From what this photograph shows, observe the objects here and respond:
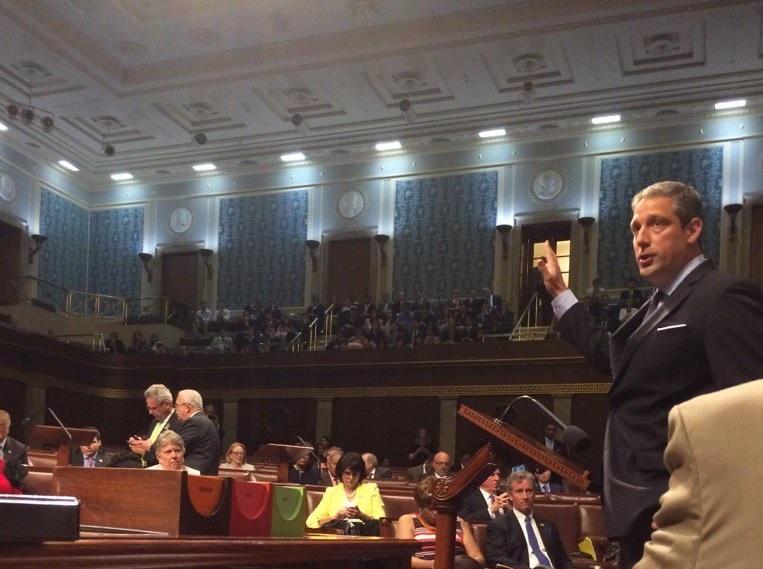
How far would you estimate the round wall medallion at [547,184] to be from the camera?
691 inches

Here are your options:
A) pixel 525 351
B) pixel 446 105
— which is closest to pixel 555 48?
pixel 446 105

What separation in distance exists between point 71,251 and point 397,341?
8.29 m

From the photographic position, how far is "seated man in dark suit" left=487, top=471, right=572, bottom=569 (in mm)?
5500

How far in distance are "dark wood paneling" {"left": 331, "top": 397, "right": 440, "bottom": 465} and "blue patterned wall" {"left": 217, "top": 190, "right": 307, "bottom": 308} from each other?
392cm

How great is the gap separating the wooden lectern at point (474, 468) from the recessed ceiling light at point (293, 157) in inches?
630

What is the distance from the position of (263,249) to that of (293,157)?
1900 millimetres

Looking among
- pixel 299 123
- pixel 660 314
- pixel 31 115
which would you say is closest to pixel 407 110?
pixel 299 123

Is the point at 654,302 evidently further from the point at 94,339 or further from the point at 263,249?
the point at 263,249

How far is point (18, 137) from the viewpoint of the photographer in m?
18.8

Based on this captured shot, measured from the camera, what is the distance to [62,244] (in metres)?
20.2

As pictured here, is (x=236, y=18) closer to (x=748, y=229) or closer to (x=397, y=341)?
(x=397, y=341)

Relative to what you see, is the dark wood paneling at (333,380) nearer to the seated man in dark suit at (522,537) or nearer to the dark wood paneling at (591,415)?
the dark wood paneling at (591,415)

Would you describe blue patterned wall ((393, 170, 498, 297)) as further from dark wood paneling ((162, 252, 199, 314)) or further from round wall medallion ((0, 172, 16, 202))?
round wall medallion ((0, 172, 16, 202))

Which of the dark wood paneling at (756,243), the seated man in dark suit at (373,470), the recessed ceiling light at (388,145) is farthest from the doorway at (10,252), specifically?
the dark wood paneling at (756,243)
